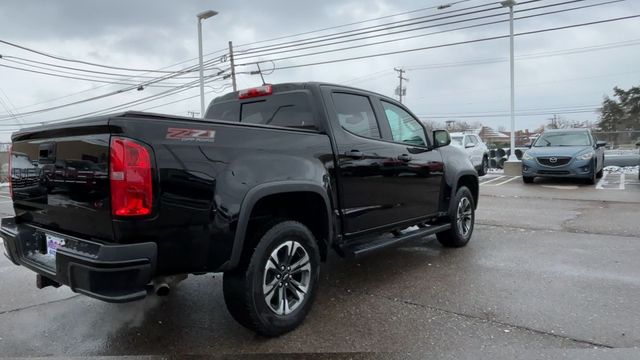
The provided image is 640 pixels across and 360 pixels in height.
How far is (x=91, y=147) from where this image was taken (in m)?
2.84

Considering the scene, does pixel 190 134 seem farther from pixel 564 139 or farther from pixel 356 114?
pixel 564 139

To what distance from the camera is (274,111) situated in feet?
14.6

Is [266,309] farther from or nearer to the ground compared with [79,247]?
nearer to the ground

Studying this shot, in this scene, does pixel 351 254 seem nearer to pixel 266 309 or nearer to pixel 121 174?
pixel 266 309

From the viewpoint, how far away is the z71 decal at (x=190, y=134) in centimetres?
287

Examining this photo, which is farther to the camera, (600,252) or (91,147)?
(600,252)

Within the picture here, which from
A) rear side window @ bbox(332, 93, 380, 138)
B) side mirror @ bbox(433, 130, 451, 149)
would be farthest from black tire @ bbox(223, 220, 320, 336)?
side mirror @ bbox(433, 130, 451, 149)

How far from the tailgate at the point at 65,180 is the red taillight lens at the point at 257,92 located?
6.05 ft

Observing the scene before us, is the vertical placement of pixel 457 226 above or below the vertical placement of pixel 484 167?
below

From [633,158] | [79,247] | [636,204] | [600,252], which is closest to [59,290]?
[79,247]

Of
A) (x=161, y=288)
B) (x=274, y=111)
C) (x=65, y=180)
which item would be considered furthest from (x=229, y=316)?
(x=274, y=111)

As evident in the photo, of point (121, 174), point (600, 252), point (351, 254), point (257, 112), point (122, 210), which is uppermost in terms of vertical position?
point (257, 112)

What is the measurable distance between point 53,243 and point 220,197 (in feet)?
3.90

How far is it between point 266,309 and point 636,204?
376 inches
